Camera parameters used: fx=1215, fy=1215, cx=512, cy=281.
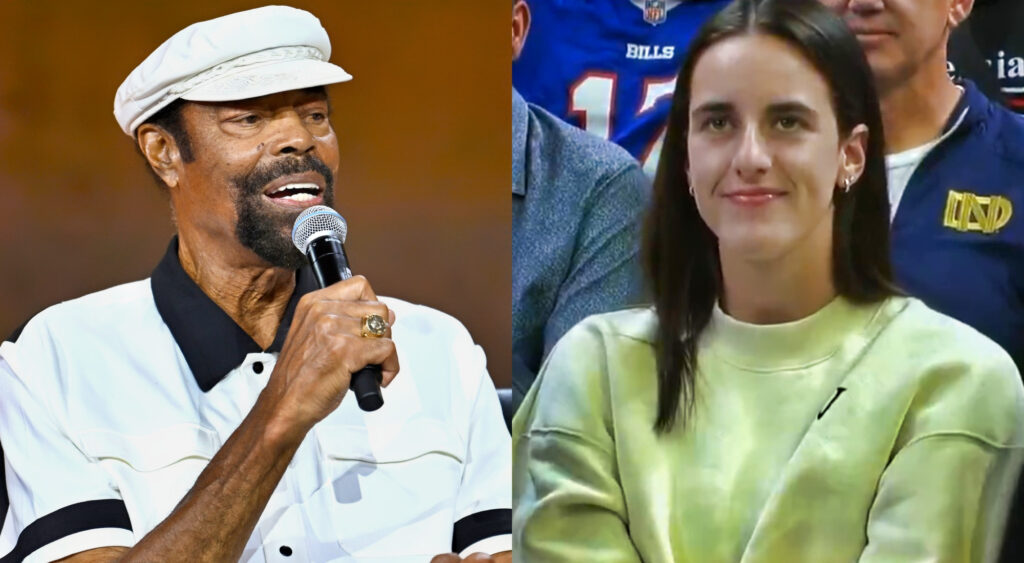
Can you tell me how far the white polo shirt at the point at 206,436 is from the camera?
2395 mm

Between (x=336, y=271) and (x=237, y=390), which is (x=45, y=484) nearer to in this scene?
(x=237, y=390)

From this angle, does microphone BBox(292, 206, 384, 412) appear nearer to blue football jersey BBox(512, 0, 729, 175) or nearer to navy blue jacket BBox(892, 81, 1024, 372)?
blue football jersey BBox(512, 0, 729, 175)

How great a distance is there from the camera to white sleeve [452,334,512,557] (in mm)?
2547

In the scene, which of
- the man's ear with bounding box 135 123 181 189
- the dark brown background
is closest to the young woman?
the dark brown background

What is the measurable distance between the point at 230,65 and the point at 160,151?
0.80 feet

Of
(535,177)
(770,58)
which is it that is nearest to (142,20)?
(535,177)

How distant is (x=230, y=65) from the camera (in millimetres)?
2520

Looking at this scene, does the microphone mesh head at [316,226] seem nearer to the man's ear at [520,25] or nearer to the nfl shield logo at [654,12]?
the man's ear at [520,25]

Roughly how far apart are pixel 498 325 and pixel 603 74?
2.19 feet

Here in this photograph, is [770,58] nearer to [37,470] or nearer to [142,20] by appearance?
[142,20]

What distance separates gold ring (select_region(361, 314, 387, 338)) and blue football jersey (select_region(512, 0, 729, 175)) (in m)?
0.50

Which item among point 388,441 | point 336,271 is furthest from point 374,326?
point 388,441

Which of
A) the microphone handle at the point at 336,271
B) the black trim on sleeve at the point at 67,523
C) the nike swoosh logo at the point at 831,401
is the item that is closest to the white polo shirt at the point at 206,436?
the black trim on sleeve at the point at 67,523

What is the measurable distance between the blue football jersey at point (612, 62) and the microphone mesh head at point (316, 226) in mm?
447
